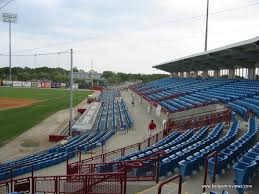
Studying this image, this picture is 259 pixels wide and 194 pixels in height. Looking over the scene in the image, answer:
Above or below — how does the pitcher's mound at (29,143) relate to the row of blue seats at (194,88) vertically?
below

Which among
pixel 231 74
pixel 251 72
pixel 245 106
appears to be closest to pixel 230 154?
pixel 245 106

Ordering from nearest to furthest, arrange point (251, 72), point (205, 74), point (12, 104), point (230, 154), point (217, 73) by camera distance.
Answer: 1. point (230, 154)
2. point (251, 72)
3. point (217, 73)
4. point (205, 74)
5. point (12, 104)

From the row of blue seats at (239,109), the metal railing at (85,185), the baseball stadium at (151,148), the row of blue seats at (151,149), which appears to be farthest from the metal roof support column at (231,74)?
the metal railing at (85,185)

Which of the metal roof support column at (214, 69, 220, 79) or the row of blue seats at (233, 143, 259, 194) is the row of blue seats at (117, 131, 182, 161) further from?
the metal roof support column at (214, 69, 220, 79)

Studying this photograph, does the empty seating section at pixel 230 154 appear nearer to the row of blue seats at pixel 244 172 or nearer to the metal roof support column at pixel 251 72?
the row of blue seats at pixel 244 172

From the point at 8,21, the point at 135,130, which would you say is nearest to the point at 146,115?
the point at 135,130

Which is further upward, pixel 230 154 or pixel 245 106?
pixel 245 106

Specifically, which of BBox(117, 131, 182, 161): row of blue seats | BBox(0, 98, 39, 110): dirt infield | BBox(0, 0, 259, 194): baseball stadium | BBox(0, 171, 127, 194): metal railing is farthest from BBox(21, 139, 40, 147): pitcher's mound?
→ BBox(0, 98, 39, 110): dirt infield

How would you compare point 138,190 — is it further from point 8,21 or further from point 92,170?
point 8,21

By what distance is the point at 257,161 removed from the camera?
25.9ft

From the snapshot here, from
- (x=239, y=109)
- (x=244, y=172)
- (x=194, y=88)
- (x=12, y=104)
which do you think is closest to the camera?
(x=244, y=172)

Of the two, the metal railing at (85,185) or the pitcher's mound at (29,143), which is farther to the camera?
the pitcher's mound at (29,143)

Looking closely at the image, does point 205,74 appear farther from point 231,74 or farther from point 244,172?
point 244,172

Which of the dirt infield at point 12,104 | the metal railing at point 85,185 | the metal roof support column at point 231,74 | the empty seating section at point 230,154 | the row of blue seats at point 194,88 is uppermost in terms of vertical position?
the metal roof support column at point 231,74
